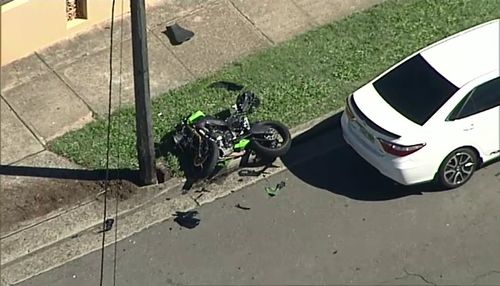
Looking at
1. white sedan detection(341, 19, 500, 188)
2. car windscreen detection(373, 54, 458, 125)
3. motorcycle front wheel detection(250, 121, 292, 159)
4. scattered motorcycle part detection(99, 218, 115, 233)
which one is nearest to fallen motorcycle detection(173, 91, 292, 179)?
motorcycle front wheel detection(250, 121, 292, 159)

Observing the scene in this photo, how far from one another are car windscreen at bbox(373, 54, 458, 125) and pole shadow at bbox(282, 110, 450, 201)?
2.87ft

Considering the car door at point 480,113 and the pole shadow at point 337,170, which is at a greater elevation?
the car door at point 480,113

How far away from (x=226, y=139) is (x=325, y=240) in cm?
177

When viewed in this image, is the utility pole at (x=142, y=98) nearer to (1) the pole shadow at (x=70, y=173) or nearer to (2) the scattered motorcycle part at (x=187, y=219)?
(1) the pole shadow at (x=70, y=173)

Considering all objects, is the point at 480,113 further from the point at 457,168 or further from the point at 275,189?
the point at 275,189

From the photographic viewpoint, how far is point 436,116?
14062 mm

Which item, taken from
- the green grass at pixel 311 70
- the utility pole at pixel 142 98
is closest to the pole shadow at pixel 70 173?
the green grass at pixel 311 70

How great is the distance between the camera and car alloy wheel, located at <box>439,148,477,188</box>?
1425cm

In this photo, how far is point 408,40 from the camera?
16547mm

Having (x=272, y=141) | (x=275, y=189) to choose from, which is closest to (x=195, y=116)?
(x=272, y=141)

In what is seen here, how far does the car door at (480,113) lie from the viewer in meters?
14.1

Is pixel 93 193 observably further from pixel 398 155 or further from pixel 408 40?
pixel 408 40

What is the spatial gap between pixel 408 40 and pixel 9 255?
593 centimetres

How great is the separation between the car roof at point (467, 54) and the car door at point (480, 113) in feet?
0.56
